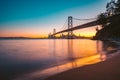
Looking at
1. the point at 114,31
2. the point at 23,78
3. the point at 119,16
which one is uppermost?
the point at 119,16

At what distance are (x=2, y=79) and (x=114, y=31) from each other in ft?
15.9

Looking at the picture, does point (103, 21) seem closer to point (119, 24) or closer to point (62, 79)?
point (119, 24)

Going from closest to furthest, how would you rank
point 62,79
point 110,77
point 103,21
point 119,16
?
1. point 110,77
2. point 62,79
3. point 119,16
4. point 103,21

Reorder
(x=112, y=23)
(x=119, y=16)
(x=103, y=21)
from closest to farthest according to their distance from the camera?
1. (x=119, y=16)
2. (x=112, y=23)
3. (x=103, y=21)

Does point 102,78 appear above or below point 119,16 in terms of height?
below

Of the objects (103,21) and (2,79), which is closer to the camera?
(2,79)

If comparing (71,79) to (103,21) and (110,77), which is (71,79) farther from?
(103,21)

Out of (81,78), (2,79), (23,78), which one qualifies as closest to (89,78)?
(81,78)

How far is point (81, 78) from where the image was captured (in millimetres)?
5934

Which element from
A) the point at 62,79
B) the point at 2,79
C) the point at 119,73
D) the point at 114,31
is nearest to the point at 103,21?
the point at 114,31

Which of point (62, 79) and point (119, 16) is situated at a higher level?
point (119, 16)

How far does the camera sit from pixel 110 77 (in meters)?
5.64

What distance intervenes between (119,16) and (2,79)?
5.10 meters

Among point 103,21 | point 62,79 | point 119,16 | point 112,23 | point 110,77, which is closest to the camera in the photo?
point 110,77
